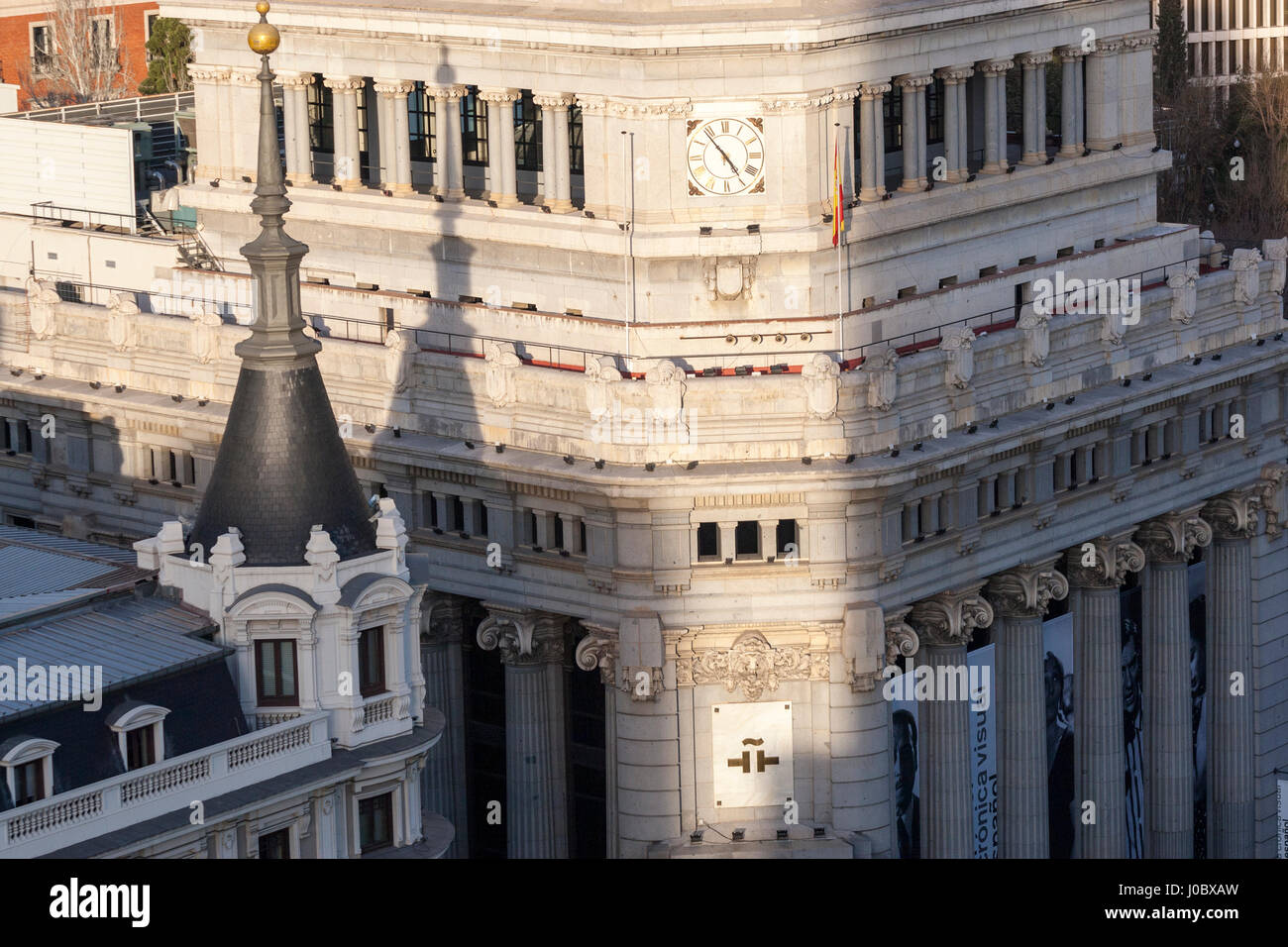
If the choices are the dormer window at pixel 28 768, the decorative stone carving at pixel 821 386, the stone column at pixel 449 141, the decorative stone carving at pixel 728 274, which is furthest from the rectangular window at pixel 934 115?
the dormer window at pixel 28 768

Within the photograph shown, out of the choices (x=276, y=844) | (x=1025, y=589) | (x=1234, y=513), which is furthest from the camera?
(x=1234, y=513)

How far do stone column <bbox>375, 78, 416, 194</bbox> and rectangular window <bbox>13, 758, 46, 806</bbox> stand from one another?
4569 centimetres

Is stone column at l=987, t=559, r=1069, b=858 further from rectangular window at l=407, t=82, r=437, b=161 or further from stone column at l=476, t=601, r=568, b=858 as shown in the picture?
rectangular window at l=407, t=82, r=437, b=161

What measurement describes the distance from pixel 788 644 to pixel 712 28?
20556 millimetres

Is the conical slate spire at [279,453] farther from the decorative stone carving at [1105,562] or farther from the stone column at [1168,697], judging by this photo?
the stone column at [1168,697]

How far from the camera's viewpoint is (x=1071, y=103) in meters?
158

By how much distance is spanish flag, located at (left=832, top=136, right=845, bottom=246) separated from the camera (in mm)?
140500

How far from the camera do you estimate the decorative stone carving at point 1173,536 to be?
155 m

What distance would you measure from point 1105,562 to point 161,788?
48.8 m

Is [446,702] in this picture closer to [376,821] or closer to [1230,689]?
[376,821]

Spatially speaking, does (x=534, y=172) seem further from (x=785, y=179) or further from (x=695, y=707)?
(x=695, y=707)

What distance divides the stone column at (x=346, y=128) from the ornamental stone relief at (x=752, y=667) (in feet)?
85.4

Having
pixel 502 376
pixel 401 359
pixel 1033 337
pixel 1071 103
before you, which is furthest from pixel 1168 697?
pixel 401 359
